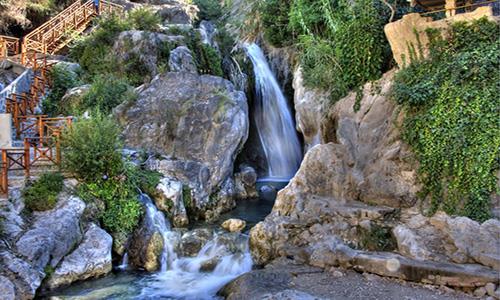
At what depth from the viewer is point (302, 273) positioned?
7559 millimetres

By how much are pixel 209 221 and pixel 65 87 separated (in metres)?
10.5

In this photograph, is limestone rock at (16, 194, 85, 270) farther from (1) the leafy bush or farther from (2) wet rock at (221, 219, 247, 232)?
(1) the leafy bush

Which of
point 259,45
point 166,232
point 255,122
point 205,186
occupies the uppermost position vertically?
point 259,45

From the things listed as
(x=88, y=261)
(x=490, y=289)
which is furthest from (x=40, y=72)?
(x=490, y=289)

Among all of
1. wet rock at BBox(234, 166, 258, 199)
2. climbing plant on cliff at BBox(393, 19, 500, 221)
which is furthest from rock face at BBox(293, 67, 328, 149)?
climbing plant on cliff at BBox(393, 19, 500, 221)

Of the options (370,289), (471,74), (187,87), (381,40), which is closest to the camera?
(370,289)

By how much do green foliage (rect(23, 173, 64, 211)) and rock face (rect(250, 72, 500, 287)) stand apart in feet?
16.4

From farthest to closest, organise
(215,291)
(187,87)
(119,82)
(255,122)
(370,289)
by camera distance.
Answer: (255,122) < (119,82) < (187,87) < (215,291) < (370,289)

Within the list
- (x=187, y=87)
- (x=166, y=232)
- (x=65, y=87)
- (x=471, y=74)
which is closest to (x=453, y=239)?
(x=471, y=74)

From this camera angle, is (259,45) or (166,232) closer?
(166,232)

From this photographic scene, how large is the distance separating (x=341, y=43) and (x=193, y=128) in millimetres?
6271

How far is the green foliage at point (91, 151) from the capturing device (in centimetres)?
967

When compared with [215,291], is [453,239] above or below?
above

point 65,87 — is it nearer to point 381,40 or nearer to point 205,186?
point 205,186
